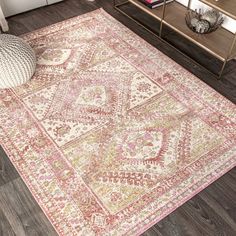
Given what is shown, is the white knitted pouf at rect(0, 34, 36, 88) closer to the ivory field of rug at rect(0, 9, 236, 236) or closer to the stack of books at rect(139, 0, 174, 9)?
the ivory field of rug at rect(0, 9, 236, 236)

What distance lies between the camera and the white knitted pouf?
2092 millimetres

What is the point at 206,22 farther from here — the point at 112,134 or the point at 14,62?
the point at 14,62

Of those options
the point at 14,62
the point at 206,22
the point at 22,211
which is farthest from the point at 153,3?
the point at 22,211

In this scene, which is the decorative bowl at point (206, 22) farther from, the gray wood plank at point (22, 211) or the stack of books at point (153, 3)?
the gray wood plank at point (22, 211)

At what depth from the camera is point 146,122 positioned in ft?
6.81

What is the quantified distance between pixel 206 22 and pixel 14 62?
4.87 feet

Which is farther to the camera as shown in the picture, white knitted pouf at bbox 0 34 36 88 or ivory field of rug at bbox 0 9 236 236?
white knitted pouf at bbox 0 34 36 88

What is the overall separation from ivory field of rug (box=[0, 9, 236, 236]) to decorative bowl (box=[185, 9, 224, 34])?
1.16 ft

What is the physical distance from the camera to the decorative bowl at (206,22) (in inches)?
95.1

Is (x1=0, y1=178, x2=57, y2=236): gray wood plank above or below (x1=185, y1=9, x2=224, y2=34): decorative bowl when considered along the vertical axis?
below

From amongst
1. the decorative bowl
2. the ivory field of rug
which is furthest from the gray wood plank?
the decorative bowl

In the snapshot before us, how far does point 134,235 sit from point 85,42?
1716 millimetres

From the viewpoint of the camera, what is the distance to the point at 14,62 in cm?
210

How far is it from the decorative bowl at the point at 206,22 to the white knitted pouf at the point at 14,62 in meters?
1.29
